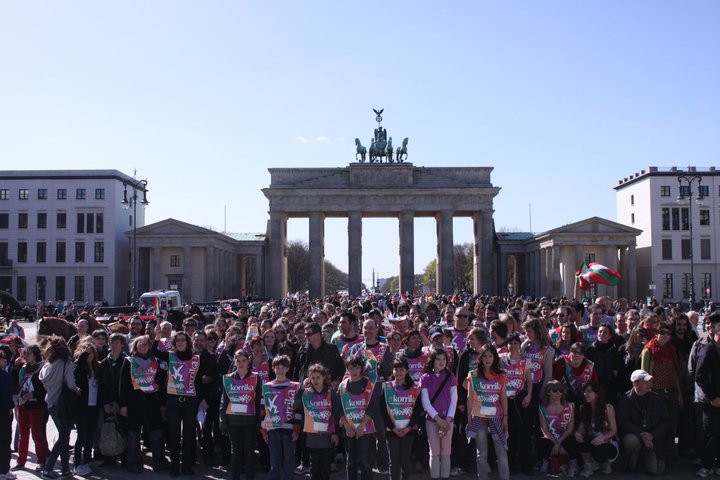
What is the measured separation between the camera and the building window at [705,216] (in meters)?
77.5

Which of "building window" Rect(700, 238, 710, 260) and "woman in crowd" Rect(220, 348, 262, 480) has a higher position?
"building window" Rect(700, 238, 710, 260)

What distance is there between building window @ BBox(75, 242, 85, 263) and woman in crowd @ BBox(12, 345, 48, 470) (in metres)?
68.4

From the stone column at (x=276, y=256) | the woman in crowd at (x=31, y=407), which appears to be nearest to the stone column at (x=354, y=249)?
the stone column at (x=276, y=256)

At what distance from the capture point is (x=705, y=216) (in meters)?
77.7

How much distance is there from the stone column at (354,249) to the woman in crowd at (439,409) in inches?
2541

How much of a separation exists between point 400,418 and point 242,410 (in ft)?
8.01

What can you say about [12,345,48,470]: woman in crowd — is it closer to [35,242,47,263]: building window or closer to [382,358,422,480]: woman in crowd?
[382,358,422,480]: woman in crowd

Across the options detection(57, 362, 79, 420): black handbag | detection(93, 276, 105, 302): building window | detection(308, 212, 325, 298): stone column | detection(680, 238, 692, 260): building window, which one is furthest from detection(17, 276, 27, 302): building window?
detection(57, 362, 79, 420): black handbag

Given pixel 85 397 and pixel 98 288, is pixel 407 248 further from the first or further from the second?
pixel 85 397

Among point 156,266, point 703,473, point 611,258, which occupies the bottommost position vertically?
point 703,473

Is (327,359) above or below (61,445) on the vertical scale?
above

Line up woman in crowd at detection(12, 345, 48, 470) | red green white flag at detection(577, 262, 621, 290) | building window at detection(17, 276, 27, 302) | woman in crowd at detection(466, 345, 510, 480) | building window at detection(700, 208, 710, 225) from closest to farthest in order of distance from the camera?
woman in crowd at detection(466, 345, 510, 480) → woman in crowd at detection(12, 345, 48, 470) → red green white flag at detection(577, 262, 621, 290) → building window at detection(17, 276, 27, 302) → building window at detection(700, 208, 710, 225)

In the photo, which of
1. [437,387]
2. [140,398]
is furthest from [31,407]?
[437,387]

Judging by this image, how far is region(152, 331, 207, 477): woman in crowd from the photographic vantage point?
11.8m
